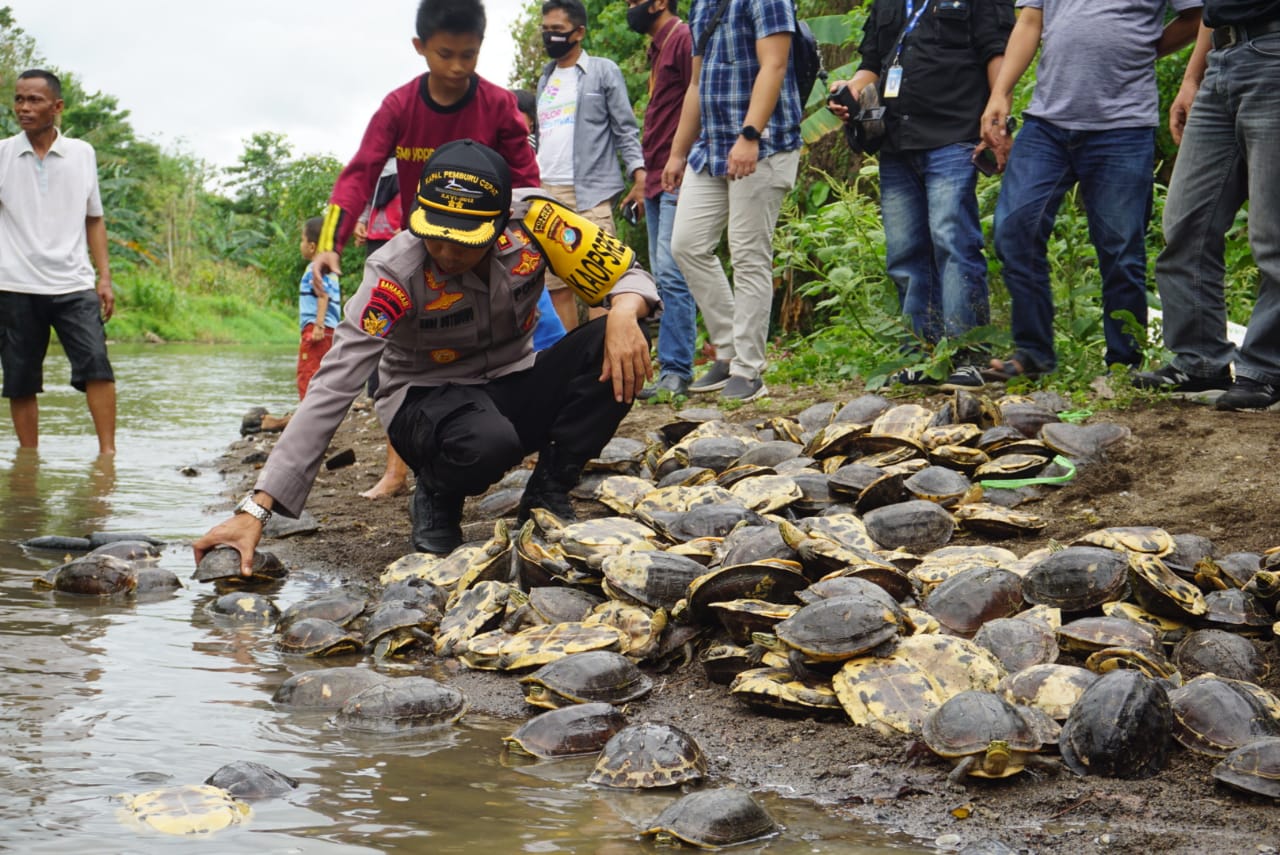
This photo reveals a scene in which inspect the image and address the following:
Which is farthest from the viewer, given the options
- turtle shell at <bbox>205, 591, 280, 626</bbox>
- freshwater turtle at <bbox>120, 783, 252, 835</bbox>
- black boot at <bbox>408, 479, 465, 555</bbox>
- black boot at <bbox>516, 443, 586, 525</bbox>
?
black boot at <bbox>516, 443, 586, 525</bbox>

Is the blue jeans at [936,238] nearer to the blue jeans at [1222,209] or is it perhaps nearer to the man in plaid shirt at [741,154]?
the man in plaid shirt at [741,154]

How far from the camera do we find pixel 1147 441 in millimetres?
4152

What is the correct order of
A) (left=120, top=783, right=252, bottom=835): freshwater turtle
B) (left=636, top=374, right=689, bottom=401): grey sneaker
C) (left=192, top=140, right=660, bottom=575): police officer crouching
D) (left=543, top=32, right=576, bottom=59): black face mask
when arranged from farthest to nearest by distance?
(left=543, top=32, right=576, bottom=59): black face mask < (left=636, top=374, right=689, bottom=401): grey sneaker < (left=192, top=140, right=660, bottom=575): police officer crouching < (left=120, top=783, right=252, bottom=835): freshwater turtle

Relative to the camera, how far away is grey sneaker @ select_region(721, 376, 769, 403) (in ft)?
19.3

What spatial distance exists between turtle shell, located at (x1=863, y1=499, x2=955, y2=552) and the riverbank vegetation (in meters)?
1.73

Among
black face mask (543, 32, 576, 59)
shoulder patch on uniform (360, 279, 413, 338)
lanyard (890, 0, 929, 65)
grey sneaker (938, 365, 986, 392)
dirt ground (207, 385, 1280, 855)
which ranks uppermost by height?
black face mask (543, 32, 576, 59)

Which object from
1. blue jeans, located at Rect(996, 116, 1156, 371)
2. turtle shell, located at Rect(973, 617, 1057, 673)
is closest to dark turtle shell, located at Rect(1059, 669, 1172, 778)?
turtle shell, located at Rect(973, 617, 1057, 673)

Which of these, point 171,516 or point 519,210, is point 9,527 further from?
point 519,210

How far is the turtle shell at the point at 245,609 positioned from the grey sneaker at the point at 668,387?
9.58 ft

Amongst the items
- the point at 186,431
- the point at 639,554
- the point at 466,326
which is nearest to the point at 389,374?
the point at 466,326

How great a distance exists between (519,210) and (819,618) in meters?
1.84

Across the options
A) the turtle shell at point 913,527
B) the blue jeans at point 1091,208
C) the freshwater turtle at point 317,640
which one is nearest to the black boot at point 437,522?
the freshwater turtle at point 317,640

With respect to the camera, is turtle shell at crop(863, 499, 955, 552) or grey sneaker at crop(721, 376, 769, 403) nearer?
turtle shell at crop(863, 499, 955, 552)

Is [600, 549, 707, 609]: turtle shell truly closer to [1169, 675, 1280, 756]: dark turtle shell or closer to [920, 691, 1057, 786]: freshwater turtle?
[920, 691, 1057, 786]: freshwater turtle
